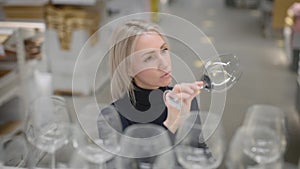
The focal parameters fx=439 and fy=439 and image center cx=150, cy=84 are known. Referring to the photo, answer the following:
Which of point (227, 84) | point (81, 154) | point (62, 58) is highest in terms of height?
point (227, 84)

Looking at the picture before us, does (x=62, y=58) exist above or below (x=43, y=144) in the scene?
below

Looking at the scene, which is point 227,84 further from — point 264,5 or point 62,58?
point 264,5

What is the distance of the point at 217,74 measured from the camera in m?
0.61

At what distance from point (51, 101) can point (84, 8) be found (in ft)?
5.26

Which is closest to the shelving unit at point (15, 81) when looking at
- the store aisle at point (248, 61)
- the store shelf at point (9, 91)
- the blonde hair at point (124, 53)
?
the store shelf at point (9, 91)

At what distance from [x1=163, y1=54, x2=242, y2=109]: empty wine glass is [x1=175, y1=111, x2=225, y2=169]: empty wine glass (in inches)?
3.6

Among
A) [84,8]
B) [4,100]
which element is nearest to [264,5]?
[84,8]

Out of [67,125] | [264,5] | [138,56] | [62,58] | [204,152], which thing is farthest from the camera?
[264,5]

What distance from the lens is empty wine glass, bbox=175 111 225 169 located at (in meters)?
0.72

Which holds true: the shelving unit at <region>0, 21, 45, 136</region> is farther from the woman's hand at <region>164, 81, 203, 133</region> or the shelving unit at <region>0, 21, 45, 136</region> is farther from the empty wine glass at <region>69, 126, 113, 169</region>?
the woman's hand at <region>164, 81, 203, 133</region>

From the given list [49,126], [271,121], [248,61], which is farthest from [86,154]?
[248,61]

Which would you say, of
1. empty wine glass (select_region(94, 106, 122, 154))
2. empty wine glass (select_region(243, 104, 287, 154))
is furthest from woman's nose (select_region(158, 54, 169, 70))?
empty wine glass (select_region(243, 104, 287, 154))

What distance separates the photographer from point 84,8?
258 cm

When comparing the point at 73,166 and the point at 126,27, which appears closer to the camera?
the point at 126,27
